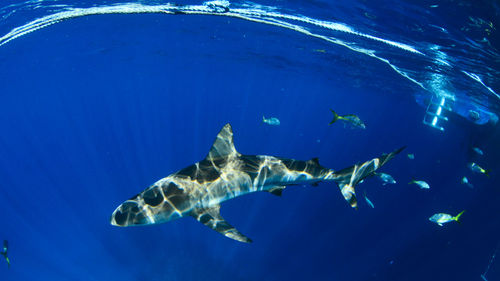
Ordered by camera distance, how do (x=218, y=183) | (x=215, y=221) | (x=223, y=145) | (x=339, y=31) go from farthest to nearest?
(x=339, y=31)
(x=223, y=145)
(x=218, y=183)
(x=215, y=221)

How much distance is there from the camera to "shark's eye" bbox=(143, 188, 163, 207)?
182 inches

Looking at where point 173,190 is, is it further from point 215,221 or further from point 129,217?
point 215,221

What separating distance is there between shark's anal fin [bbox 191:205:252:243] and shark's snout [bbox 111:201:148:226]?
2.82 ft

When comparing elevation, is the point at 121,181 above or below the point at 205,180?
below

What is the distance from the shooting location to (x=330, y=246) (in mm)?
20625

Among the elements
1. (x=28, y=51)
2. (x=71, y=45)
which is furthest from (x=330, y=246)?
(x=28, y=51)

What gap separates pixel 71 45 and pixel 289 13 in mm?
18126

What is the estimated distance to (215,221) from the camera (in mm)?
4664

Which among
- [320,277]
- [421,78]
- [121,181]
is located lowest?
[121,181]

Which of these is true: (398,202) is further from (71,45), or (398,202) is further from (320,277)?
(71,45)

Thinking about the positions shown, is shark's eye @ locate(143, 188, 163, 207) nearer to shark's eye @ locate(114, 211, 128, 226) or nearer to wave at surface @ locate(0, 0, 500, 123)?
shark's eye @ locate(114, 211, 128, 226)

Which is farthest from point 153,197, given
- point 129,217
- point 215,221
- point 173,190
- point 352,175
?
point 352,175

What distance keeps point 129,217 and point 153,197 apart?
47 cm

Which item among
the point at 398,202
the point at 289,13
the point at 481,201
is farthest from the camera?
the point at 481,201
